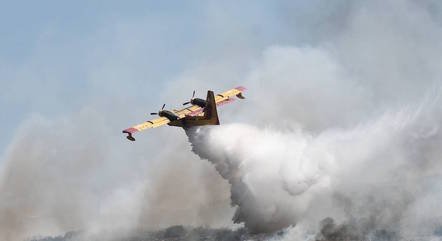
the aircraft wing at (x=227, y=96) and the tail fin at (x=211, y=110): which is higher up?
the aircraft wing at (x=227, y=96)

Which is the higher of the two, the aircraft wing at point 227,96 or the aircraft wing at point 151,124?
the aircraft wing at point 227,96

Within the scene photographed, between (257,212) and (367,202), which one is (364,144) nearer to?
(367,202)

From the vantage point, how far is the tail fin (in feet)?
530

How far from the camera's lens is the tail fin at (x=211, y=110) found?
161488 mm

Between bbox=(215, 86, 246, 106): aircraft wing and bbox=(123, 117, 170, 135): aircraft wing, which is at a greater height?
bbox=(215, 86, 246, 106): aircraft wing

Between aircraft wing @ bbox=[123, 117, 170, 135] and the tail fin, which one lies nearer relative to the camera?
the tail fin

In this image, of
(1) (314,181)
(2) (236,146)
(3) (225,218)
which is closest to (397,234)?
(1) (314,181)

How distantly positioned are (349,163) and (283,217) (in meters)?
16.3

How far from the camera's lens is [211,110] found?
531 ft

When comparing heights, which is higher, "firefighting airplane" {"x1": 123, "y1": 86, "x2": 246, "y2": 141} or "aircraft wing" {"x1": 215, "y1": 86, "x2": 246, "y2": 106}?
"aircraft wing" {"x1": 215, "y1": 86, "x2": 246, "y2": 106}

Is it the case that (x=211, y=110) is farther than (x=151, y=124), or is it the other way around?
(x=151, y=124)

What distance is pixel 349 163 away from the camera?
160 metres

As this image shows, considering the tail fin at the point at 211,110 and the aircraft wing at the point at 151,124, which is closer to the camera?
the tail fin at the point at 211,110

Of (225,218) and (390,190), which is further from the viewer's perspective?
(225,218)
